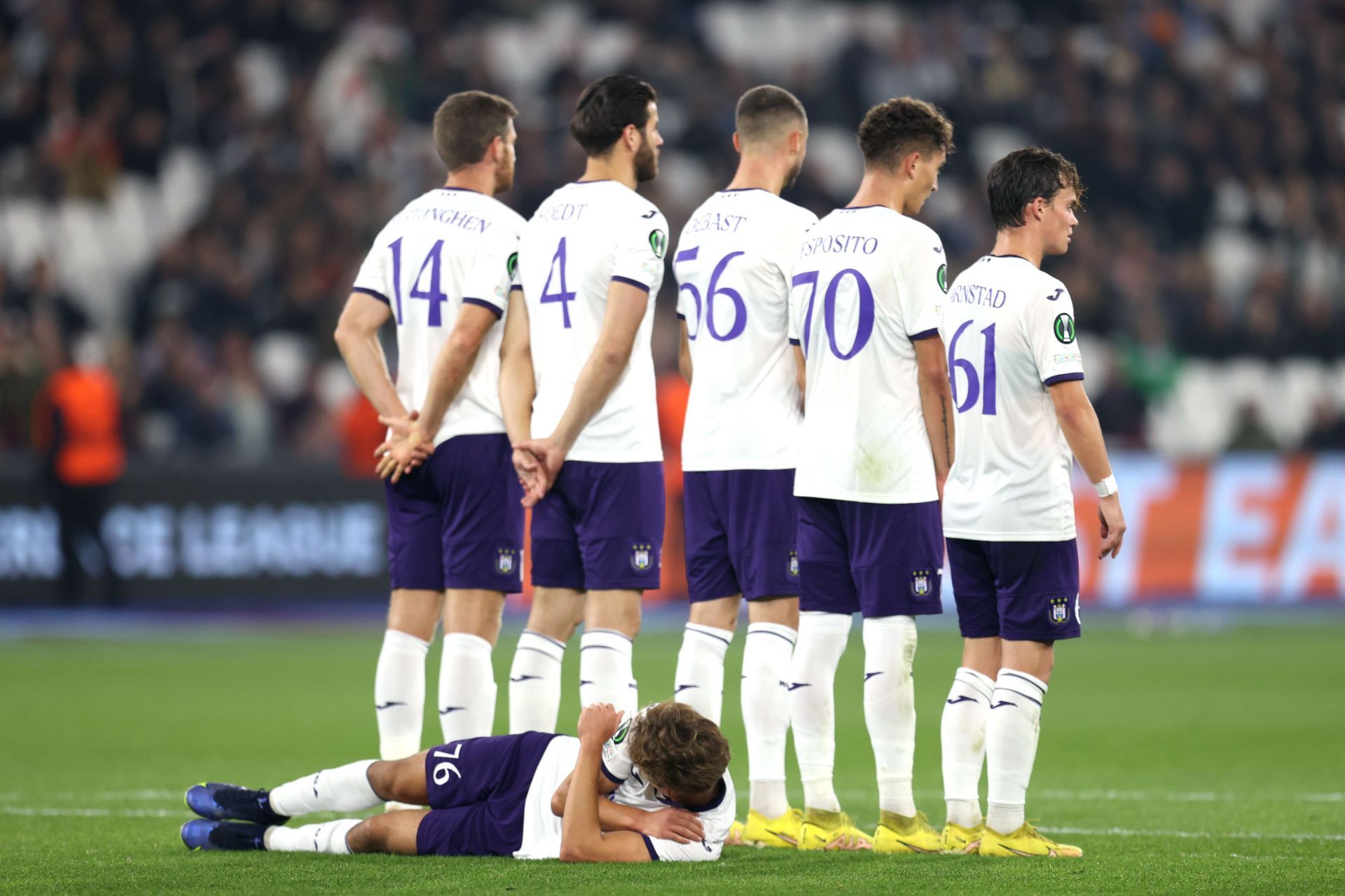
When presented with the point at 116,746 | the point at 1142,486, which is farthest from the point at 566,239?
the point at 1142,486

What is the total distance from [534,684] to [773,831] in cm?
101

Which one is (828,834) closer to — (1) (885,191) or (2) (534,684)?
(2) (534,684)

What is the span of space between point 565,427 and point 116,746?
447cm

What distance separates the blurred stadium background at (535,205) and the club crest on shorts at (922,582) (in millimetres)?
9777

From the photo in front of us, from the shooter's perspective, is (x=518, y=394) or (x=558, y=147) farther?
(x=558, y=147)

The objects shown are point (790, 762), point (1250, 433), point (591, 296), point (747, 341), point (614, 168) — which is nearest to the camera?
point (747, 341)

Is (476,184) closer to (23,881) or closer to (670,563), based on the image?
(23,881)

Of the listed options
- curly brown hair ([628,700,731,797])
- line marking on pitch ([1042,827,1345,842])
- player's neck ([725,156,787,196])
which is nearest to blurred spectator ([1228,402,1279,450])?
line marking on pitch ([1042,827,1345,842])

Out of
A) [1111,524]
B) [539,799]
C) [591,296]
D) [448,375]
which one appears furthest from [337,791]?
[1111,524]

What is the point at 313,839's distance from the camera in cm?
578

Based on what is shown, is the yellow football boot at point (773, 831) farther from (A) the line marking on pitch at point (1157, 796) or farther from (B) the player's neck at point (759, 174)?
(B) the player's neck at point (759, 174)

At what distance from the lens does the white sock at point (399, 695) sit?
6.46m

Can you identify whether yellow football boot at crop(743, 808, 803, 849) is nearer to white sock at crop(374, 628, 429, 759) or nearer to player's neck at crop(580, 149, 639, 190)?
white sock at crop(374, 628, 429, 759)

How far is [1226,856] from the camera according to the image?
585 cm
